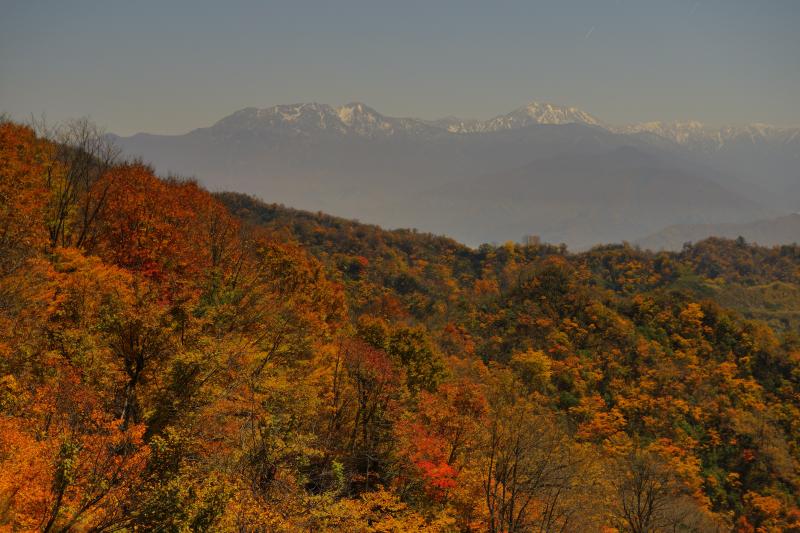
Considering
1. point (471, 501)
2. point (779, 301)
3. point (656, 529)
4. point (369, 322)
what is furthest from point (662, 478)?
point (779, 301)

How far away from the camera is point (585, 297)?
303 ft

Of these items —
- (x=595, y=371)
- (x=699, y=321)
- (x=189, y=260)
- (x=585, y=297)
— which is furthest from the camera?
(x=585, y=297)

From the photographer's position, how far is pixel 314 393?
109ft

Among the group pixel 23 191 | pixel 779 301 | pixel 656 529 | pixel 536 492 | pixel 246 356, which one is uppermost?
pixel 779 301

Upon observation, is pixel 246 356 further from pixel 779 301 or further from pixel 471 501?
pixel 779 301

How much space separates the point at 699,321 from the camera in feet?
282

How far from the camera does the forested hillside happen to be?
819 inches

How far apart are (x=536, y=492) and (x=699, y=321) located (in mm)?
66438

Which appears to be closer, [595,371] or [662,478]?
[662,478]

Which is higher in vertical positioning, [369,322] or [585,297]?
[585,297]

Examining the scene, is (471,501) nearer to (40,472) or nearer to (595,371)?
(40,472)

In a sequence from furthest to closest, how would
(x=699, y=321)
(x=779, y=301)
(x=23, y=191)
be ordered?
(x=779, y=301) < (x=699, y=321) < (x=23, y=191)

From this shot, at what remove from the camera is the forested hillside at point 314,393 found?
2081 centimetres

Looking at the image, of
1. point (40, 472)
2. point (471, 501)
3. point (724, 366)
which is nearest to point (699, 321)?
point (724, 366)
